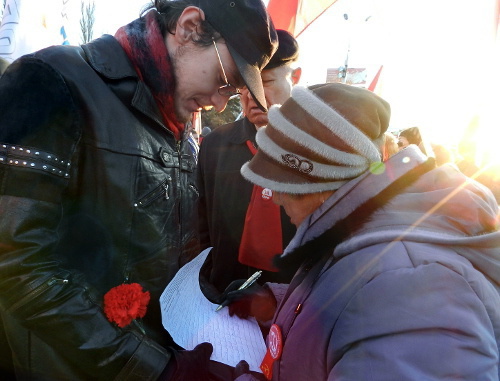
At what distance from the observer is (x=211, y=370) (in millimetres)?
1167

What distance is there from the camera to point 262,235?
2.10m

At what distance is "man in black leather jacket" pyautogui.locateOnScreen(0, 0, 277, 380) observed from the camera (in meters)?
1.04

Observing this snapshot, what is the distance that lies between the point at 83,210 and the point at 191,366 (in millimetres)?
646

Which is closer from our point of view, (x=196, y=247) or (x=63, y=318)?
(x=63, y=318)

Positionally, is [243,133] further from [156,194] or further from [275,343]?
[275,343]

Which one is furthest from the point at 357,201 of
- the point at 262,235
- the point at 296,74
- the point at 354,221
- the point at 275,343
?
the point at 296,74

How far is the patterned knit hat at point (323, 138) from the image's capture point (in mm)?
996

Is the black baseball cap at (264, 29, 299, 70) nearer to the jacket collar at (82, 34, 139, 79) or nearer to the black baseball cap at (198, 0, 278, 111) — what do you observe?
the black baseball cap at (198, 0, 278, 111)

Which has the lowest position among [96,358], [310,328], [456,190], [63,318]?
[96,358]

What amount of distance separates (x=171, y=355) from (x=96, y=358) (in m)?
0.24

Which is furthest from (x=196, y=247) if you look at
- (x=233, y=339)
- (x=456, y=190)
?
(x=456, y=190)

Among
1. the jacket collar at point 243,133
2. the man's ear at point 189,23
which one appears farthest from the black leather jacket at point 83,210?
the jacket collar at point 243,133

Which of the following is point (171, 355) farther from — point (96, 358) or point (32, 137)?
point (32, 137)

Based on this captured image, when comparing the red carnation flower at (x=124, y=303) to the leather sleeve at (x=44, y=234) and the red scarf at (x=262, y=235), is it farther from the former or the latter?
the red scarf at (x=262, y=235)
